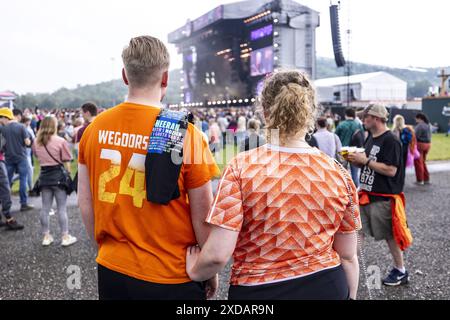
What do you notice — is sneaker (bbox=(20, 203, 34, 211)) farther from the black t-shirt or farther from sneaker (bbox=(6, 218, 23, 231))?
the black t-shirt

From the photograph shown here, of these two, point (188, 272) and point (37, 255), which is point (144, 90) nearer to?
point (188, 272)

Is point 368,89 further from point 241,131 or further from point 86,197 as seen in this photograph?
point 86,197

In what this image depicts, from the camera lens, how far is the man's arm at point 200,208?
154cm

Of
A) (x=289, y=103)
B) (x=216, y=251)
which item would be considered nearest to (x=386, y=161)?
(x=289, y=103)

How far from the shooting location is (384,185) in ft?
11.9

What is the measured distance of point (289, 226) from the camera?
56.5 inches

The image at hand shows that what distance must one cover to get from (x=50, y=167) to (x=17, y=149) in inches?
98.8

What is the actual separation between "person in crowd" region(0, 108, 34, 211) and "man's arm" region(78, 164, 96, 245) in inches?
227

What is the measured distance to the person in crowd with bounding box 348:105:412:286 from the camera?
11.7 ft

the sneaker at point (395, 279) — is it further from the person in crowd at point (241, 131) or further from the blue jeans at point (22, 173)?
the blue jeans at point (22, 173)

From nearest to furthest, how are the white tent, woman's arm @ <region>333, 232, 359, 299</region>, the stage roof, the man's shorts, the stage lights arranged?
woman's arm @ <region>333, 232, 359, 299</region>, the man's shorts, the stage roof, the stage lights, the white tent

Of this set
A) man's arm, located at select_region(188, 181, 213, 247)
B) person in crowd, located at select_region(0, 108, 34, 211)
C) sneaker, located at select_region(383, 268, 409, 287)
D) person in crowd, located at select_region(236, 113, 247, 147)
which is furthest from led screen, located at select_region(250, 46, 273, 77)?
man's arm, located at select_region(188, 181, 213, 247)

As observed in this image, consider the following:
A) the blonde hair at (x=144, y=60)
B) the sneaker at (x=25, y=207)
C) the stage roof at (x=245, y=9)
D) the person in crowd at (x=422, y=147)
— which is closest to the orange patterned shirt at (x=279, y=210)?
the blonde hair at (x=144, y=60)

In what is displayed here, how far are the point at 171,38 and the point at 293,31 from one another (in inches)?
784
